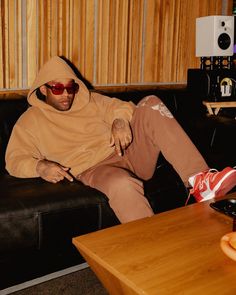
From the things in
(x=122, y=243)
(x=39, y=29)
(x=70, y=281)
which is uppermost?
(x=39, y=29)

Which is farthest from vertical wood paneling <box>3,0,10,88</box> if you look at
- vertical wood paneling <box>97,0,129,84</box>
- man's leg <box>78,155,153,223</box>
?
man's leg <box>78,155,153,223</box>

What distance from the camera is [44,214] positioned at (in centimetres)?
194

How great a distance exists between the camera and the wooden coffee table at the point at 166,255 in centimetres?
→ 115

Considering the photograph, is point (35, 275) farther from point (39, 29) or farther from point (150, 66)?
point (150, 66)

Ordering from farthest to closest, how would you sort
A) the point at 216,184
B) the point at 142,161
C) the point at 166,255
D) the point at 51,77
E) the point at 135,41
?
the point at 135,41 < the point at 51,77 < the point at 142,161 < the point at 216,184 < the point at 166,255

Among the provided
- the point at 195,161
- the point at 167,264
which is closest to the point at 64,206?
the point at 195,161

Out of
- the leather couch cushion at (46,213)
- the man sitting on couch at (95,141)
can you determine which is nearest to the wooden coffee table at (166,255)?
the man sitting on couch at (95,141)

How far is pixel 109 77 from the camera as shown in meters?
3.61

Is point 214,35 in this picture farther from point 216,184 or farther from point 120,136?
point 216,184

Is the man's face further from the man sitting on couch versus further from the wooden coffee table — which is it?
the wooden coffee table

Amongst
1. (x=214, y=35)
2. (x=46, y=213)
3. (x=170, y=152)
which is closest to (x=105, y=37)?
(x=214, y=35)

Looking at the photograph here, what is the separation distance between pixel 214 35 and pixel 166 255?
2.86 metres

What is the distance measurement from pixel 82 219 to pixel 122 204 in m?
0.23

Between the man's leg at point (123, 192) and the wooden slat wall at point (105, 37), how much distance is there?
4.26 ft
